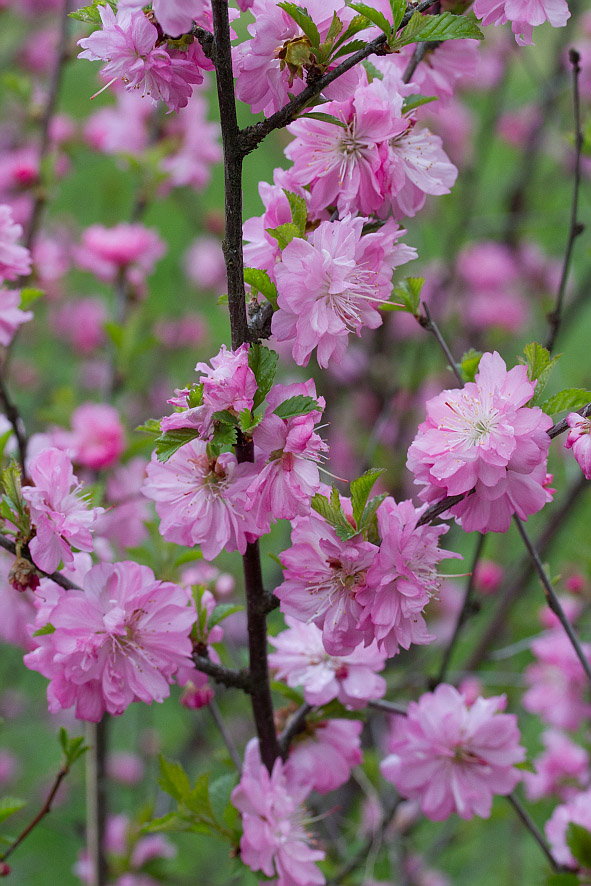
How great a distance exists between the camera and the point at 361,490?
0.75m

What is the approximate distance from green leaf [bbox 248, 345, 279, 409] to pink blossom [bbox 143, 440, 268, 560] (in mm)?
76

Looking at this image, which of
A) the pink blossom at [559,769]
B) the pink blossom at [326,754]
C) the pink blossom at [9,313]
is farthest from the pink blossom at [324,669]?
the pink blossom at [559,769]

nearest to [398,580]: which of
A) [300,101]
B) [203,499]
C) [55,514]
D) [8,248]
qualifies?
[203,499]

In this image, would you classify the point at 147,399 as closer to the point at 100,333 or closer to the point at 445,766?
the point at 100,333

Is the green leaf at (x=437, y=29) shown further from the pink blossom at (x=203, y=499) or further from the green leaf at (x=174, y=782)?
the green leaf at (x=174, y=782)

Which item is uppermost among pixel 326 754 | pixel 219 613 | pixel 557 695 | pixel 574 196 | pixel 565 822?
pixel 574 196

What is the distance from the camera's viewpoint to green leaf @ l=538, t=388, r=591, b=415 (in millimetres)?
746

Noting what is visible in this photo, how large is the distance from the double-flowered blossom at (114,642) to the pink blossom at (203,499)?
0.20ft

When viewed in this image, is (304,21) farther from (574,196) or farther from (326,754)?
(326,754)

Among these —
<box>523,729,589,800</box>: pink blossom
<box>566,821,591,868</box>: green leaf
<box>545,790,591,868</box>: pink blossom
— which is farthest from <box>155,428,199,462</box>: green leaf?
<box>523,729,589,800</box>: pink blossom

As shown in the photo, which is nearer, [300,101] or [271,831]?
[300,101]

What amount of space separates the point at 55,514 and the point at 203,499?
142 millimetres

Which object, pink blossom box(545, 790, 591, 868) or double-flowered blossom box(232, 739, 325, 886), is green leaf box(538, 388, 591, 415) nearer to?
double-flowered blossom box(232, 739, 325, 886)

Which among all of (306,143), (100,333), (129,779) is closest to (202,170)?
(100,333)
